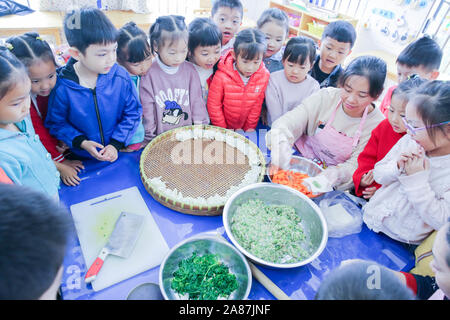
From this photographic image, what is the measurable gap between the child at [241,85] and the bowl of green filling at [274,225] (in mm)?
698

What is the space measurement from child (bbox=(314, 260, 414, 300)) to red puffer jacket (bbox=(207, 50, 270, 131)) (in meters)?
1.30

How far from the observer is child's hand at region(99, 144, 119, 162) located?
4.07ft

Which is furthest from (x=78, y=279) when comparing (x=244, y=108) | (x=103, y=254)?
(x=244, y=108)

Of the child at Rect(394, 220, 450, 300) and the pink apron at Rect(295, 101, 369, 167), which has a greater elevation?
the child at Rect(394, 220, 450, 300)

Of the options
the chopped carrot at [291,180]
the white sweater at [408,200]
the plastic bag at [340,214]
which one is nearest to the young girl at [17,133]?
the chopped carrot at [291,180]

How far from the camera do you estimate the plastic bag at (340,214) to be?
3.55 ft

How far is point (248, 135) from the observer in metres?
1.66

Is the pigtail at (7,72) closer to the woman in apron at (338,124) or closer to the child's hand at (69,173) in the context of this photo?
the child's hand at (69,173)

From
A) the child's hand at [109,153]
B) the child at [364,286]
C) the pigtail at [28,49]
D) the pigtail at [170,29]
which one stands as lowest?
the child's hand at [109,153]

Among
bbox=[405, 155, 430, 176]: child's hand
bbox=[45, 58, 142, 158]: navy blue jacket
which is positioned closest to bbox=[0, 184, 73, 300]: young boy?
bbox=[45, 58, 142, 158]: navy blue jacket

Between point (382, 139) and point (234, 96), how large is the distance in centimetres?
86

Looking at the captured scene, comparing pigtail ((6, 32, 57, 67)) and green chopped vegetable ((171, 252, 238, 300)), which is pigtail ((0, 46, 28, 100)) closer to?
pigtail ((6, 32, 57, 67))

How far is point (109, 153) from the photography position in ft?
4.13
